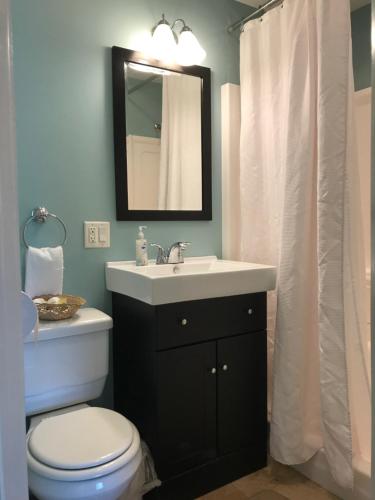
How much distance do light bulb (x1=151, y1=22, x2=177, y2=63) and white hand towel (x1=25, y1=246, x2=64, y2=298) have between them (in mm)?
1089

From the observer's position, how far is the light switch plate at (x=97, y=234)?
184cm

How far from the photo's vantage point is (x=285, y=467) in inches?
75.5

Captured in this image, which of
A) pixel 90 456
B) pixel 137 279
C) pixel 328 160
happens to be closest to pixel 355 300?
pixel 328 160

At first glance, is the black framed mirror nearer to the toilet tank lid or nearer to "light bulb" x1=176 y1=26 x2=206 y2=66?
"light bulb" x1=176 y1=26 x2=206 y2=66

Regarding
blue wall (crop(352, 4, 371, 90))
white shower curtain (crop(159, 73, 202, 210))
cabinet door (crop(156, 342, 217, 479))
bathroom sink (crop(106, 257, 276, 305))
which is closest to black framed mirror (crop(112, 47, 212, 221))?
white shower curtain (crop(159, 73, 202, 210))

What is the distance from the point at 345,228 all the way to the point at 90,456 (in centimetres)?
124

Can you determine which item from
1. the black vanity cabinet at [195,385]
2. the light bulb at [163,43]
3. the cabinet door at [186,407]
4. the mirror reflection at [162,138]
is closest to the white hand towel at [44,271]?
the black vanity cabinet at [195,385]

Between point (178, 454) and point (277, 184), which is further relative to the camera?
point (277, 184)

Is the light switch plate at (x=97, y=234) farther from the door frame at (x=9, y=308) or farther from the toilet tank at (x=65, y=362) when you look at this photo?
the door frame at (x=9, y=308)

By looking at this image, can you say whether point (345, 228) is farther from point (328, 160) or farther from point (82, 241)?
point (82, 241)

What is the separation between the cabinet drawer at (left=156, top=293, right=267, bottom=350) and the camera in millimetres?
1588

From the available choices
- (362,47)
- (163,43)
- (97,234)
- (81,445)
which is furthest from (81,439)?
(362,47)

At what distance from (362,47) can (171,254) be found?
5.15 ft

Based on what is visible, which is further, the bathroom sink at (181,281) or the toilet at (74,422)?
the bathroom sink at (181,281)
